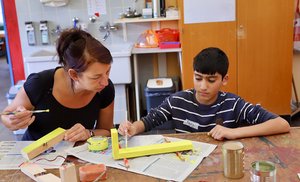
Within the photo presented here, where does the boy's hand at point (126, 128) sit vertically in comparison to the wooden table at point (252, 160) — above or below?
above

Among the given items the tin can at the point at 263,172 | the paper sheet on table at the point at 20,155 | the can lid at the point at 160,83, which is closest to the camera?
the tin can at the point at 263,172

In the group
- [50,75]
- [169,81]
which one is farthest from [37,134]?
[169,81]

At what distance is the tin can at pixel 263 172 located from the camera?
106 cm

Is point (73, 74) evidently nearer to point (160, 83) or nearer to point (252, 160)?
point (252, 160)

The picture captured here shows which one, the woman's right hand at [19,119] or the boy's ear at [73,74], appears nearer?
the woman's right hand at [19,119]

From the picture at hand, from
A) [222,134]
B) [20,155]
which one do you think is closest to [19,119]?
[20,155]

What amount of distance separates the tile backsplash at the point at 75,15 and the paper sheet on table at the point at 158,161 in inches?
96.8

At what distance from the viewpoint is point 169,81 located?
11.6ft

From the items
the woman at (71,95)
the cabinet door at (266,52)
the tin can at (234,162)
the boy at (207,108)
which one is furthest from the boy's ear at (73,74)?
the cabinet door at (266,52)

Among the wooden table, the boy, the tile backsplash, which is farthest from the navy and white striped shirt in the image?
the tile backsplash

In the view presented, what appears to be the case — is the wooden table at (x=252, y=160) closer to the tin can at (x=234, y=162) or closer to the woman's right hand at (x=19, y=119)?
the tin can at (x=234, y=162)

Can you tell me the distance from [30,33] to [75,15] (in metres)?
0.51

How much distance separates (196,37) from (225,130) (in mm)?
1978

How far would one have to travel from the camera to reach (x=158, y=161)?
1.31 metres
